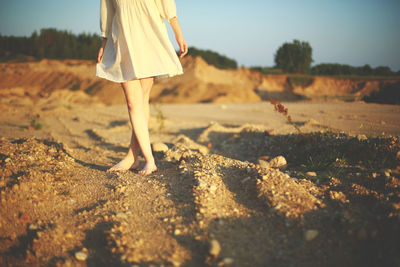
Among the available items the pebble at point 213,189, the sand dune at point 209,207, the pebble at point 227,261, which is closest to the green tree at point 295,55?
the sand dune at point 209,207

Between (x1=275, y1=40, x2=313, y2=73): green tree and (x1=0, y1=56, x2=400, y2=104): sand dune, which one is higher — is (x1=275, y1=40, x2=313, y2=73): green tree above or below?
above

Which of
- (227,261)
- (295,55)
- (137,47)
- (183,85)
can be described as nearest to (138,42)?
(137,47)

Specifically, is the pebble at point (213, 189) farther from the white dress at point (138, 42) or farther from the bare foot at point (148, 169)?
the white dress at point (138, 42)

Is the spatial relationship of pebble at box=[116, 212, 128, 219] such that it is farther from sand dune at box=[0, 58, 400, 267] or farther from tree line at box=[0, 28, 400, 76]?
tree line at box=[0, 28, 400, 76]

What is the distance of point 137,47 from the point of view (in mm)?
2096

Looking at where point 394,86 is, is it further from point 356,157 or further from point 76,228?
point 76,228

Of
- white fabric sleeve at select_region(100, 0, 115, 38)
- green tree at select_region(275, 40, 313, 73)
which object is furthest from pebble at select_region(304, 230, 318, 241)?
green tree at select_region(275, 40, 313, 73)

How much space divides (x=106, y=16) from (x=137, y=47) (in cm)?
45

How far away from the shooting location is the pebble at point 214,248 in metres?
1.22

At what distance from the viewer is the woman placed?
210cm

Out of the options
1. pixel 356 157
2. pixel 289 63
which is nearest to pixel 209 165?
pixel 356 157

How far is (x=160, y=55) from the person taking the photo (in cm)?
215

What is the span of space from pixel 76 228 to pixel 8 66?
1375 centimetres

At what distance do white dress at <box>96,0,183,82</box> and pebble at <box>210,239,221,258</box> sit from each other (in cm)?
138
